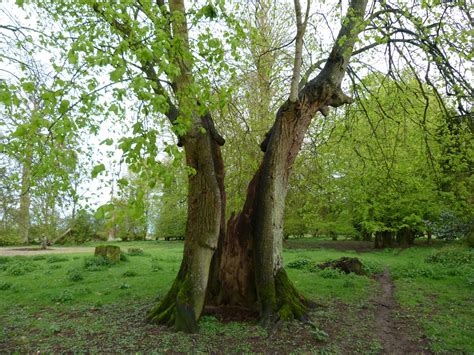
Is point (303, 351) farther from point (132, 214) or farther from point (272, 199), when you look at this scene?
point (132, 214)

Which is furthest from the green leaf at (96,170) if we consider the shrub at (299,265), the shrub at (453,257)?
the shrub at (453,257)

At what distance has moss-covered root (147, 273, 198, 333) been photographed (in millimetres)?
6008

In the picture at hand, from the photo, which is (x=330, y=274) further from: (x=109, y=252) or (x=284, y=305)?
(x=109, y=252)

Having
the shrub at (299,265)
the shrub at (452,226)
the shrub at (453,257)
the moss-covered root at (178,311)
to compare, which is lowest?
the moss-covered root at (178,311)

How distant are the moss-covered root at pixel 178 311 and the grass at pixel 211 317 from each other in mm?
199

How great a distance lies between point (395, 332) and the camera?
19.8 feet

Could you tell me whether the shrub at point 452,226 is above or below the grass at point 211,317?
above

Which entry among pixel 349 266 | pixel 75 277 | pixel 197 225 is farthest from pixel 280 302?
pixel 75 277

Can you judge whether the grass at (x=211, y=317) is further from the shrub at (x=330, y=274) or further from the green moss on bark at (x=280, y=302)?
the green moss on bark at (x=280, y=302)

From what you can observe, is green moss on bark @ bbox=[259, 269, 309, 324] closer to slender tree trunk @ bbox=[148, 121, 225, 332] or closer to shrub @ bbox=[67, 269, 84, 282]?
slender tree trunk @ bbox=[148, 121, 225, 332]

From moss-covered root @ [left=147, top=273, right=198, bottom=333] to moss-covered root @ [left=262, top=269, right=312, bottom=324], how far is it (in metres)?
1.36

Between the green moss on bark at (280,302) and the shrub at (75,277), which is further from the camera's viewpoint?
the shrub at (75,277)

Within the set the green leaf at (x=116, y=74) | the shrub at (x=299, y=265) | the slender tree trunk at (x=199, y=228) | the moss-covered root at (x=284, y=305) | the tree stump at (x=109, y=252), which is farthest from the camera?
the tree stump at (x=109, y=252)

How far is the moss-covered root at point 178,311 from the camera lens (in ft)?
19.7
